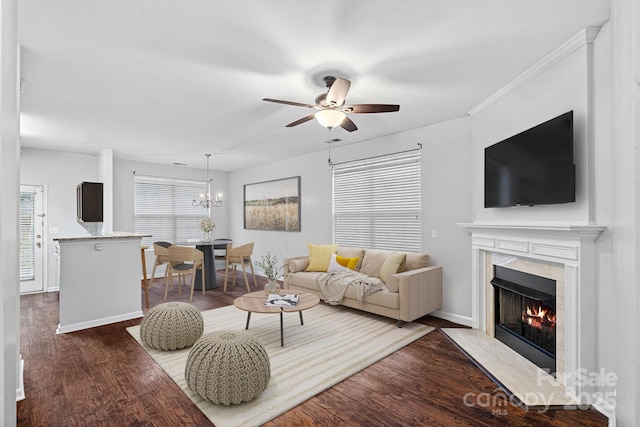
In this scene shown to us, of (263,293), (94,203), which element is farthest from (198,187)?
(263,293)

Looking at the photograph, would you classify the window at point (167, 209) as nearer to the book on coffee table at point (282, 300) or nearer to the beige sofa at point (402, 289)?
the beige sofa at point (402, 289)

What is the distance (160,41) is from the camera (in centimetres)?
227

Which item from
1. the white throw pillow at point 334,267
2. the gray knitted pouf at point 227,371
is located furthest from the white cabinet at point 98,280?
the white throw pillow at point 334,267

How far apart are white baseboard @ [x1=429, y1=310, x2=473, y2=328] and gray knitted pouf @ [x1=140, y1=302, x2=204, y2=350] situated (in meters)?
2.90

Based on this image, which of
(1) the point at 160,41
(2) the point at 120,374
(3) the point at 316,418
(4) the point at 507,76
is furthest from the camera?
(4) the point at 507,76

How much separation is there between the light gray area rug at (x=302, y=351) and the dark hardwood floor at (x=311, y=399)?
80 millimetres

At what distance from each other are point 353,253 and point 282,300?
1.81 metres

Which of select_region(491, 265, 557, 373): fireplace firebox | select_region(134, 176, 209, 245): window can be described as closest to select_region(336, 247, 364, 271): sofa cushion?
select_region(491, 265, 557, 373): fireplace firebox

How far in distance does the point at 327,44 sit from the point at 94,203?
13.9 ft

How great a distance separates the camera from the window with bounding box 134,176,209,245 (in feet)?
22.4

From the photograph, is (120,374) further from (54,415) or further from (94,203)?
(94,203)

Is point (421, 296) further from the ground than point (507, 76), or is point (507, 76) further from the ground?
point (507, 76)

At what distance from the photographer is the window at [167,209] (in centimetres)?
683

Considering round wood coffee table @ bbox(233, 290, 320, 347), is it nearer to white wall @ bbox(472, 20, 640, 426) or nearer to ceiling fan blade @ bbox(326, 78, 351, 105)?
ceiling fan blade @ bbox(326, 78, 351, 105)
